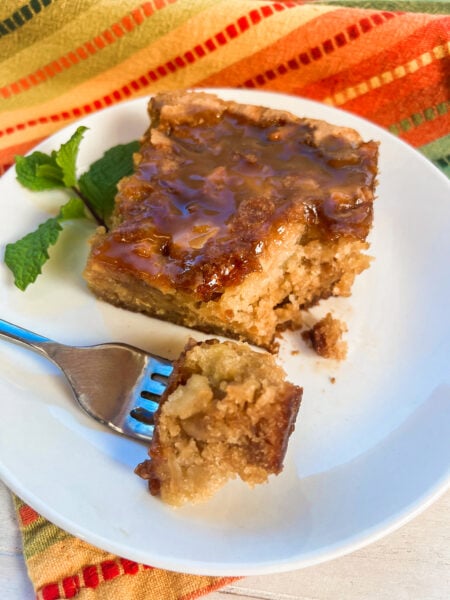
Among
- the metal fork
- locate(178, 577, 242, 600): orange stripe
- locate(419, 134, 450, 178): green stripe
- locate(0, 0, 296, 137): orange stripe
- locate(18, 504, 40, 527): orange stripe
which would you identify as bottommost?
locate(178, 577, 242, 600): orange stripe

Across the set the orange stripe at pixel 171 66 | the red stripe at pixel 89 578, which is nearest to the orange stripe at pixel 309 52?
the orange stripe at pixel 171 66

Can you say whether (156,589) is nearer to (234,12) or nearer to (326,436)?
(326,436)

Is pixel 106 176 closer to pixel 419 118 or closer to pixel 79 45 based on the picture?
pixel 79 45

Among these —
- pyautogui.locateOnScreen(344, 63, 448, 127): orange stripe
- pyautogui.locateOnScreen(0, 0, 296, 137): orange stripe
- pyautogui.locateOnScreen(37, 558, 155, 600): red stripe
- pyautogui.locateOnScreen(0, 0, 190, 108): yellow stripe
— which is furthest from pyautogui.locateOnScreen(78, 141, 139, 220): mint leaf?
pyautogui.locateOnScreen(37, 558, 155, 600): red stripe

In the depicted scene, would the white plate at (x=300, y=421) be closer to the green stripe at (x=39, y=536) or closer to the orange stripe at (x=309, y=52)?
the green stripe at (x=39, y=536)

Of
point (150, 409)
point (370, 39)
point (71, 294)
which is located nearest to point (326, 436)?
point (150, 409)

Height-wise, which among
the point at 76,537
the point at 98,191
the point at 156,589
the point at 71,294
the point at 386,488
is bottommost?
the point at 386,488

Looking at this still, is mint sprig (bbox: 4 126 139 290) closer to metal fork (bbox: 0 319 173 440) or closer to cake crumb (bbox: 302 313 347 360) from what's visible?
metal fork (bbox: 0 319 173 440)

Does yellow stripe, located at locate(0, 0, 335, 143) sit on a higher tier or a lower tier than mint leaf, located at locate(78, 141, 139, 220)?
higher
